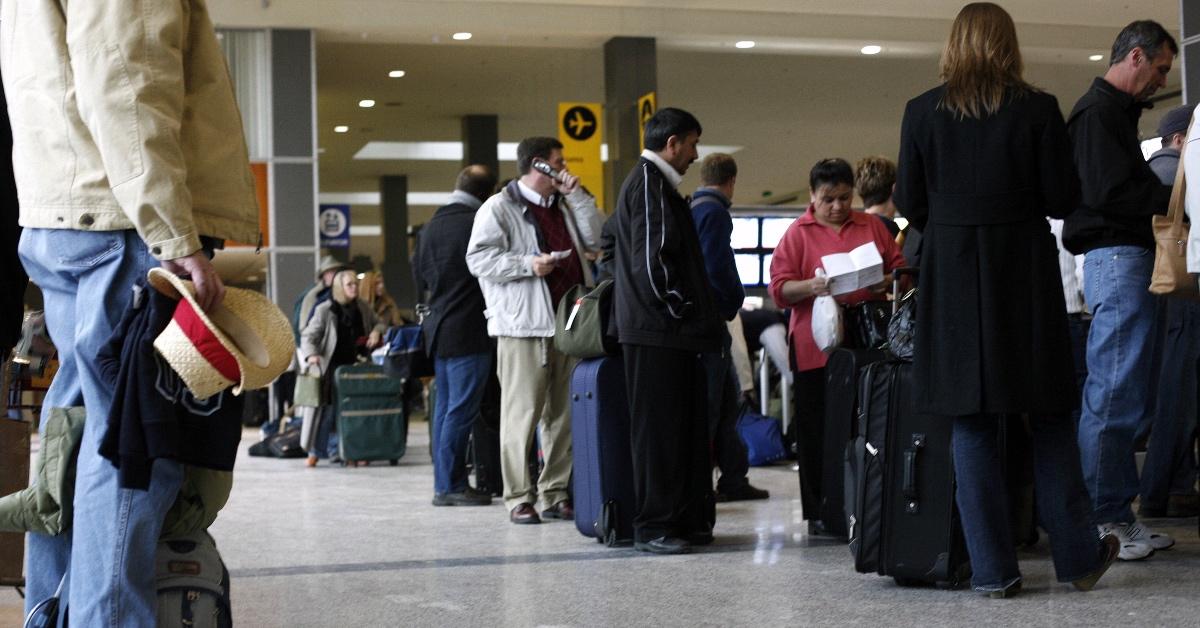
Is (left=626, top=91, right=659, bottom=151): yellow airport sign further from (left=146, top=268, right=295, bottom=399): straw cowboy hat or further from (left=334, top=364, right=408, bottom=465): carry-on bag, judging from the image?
(left=146, top=268, right=295, bottom=399): straw cowboy hat

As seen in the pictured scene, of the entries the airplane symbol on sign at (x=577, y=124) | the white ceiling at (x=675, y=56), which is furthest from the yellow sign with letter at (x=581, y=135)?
the white ceiling at (x=675, y=56)

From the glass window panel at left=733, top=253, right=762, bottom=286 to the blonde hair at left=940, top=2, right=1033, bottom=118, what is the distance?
7.00 m

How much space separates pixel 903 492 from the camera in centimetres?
434

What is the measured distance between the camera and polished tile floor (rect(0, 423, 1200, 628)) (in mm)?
3924

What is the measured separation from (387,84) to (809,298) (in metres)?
16.0

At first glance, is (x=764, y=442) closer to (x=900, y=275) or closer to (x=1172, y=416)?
(x=1172, y=416)

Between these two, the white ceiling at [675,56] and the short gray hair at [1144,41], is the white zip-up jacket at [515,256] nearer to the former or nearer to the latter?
the short gray hair at [1144,41]

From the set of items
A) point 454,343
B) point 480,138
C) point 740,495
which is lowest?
point 740,495

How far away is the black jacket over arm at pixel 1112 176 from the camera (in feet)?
15.2

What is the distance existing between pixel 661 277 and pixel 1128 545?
1.83 meters

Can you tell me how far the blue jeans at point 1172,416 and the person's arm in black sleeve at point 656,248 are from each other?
7.12 ft

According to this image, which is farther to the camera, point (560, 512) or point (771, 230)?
point (771, 230)

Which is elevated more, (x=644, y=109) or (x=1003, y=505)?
(x=644, y=109)

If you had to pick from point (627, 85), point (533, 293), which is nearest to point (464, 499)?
point (533, 293)
